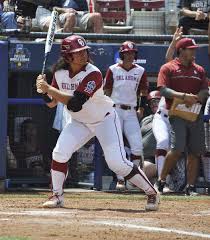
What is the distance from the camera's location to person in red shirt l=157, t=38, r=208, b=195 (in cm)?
1007

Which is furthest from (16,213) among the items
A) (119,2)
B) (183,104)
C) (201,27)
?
(119,2)

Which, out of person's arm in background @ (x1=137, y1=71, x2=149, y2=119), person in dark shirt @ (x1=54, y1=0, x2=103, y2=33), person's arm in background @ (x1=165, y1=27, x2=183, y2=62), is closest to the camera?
person's arm in background @ (x1=137, y1=71, x2=149, y2=119)

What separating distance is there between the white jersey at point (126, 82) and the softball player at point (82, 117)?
107 inches

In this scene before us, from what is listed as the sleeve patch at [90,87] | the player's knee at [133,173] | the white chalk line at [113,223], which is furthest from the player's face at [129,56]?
the white chalk line at [113,223]

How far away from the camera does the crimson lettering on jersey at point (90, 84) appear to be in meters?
7.68

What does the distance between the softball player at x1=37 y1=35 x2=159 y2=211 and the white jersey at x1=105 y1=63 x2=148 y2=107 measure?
8.89 ft

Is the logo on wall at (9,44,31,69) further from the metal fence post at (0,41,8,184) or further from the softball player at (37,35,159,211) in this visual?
the softball player at (37,35,159,211)

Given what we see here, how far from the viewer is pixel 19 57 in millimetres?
10797

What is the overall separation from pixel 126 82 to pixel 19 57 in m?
1.51

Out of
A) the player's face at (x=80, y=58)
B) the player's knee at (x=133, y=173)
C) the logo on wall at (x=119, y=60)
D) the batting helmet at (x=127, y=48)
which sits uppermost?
the player's face at (x=80, y=58)

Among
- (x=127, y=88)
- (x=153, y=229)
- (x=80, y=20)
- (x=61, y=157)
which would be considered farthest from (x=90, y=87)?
(x=80, y=20)

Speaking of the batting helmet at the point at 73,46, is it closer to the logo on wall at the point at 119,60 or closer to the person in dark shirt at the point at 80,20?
the logo on wall at the point at 119,60

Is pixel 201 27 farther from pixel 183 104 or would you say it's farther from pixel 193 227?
pixel 193 227

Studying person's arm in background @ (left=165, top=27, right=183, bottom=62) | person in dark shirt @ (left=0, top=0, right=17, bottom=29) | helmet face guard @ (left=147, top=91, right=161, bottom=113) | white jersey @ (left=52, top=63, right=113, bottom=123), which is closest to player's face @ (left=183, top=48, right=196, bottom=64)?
person's arm in background @ (left=165, top=27, right=183, bottom=62)
